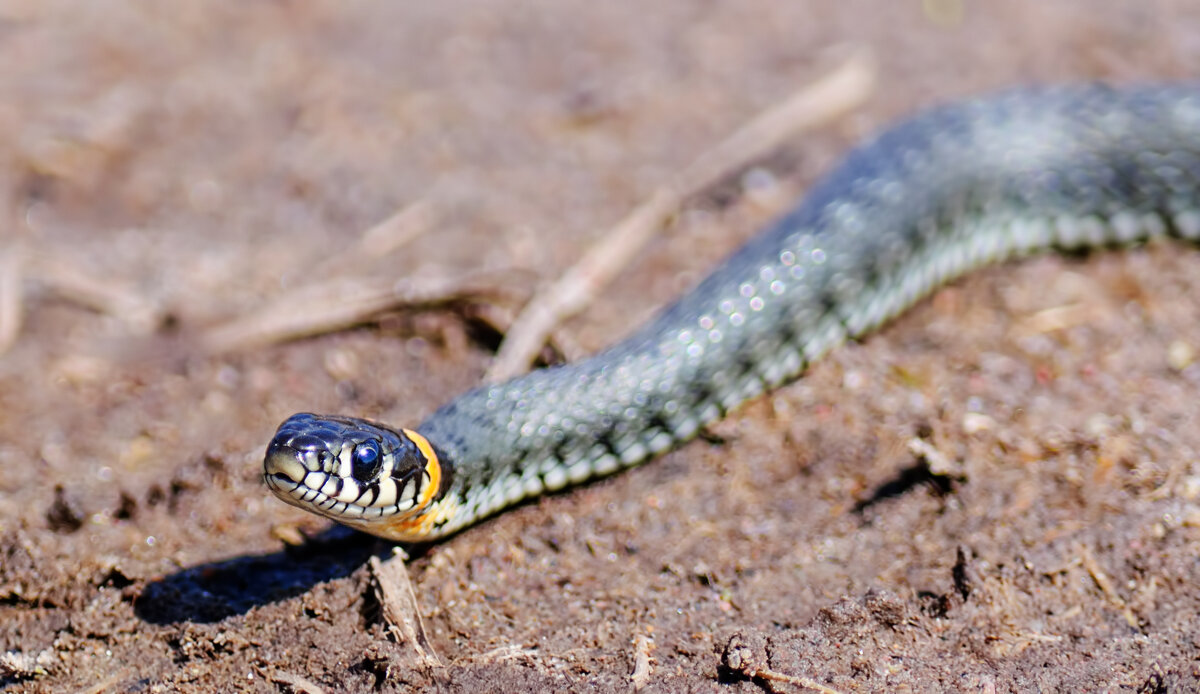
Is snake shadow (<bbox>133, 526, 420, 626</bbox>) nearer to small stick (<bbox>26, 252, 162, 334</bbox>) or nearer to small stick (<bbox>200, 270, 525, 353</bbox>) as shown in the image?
small stick (<bbox>200, 270, 525, 353</bbox>)

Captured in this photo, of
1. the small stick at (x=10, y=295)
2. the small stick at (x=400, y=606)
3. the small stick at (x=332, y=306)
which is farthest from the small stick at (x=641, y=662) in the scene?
the small stick at (x=10, y=295)

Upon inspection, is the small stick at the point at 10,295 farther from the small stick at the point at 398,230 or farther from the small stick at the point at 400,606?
the small stick at the point at 400,606

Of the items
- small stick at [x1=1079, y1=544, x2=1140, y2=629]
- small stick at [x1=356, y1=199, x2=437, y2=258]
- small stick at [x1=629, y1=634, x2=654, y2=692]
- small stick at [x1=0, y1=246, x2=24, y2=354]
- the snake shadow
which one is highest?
small stick at [x1=1079, y1=544, x2=1140, y2=629]

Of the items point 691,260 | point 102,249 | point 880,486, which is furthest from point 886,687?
point 102,249

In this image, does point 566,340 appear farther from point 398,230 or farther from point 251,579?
point 251,579

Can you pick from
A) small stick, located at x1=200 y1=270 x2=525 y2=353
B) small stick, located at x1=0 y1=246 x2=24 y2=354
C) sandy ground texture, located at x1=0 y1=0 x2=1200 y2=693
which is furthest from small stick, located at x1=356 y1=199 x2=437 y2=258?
small stick, located at x1=0 y1=246 x2=24 y2=354
